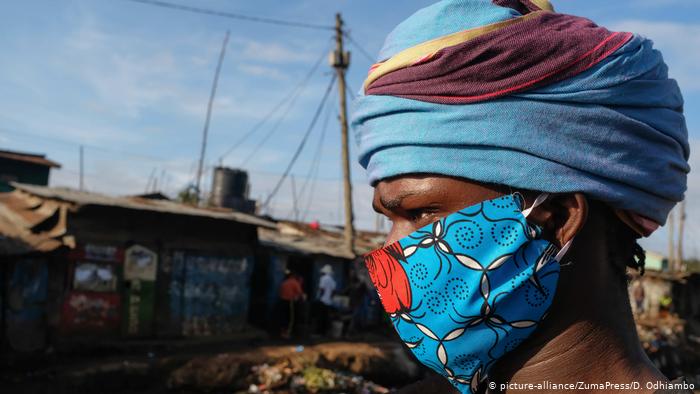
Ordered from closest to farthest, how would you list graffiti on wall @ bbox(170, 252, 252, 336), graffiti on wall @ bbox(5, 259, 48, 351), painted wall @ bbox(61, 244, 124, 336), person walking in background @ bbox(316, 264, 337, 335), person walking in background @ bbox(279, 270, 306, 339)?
graffiti on wall @ bbox(5, 259, 48, 351) < painted wall @ bbox(61, 244, 124, 336) < graffiti on wall @ bbox(170, 252, 252, 336) < person walking in background @ bbox(279, 270, 306, 339) < person walking in background @ bbox(316, 264, 337, 335)

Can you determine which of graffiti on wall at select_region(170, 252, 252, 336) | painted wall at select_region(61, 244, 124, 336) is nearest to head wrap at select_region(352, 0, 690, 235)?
painted wall at select_region(61, 244, 124, 336)

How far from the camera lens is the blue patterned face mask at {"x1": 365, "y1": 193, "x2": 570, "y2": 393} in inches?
61.1

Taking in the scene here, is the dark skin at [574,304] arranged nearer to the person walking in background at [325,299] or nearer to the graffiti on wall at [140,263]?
the graffiti on wall at [140,263]

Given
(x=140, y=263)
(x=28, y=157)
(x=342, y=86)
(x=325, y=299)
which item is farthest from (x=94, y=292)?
(x=28, y=157)

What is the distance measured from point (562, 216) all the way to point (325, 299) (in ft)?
55.5

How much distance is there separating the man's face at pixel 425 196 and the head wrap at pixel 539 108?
3 centimetres

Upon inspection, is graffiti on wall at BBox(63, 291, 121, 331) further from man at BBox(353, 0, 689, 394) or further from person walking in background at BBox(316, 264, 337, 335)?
man at BBox(353, 0, 689, 394)

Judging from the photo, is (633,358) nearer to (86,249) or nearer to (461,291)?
(461,291)

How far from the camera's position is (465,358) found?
1656mm

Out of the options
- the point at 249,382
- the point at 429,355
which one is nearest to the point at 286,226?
the point at 249,382

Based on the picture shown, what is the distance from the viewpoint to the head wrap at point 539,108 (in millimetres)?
1550

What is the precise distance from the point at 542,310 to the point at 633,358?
0.92 feet

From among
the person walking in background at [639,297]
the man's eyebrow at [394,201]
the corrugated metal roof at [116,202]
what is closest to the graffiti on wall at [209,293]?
the corrugated metal roof at [116,202]

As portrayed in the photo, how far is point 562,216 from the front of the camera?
5.19 ft
